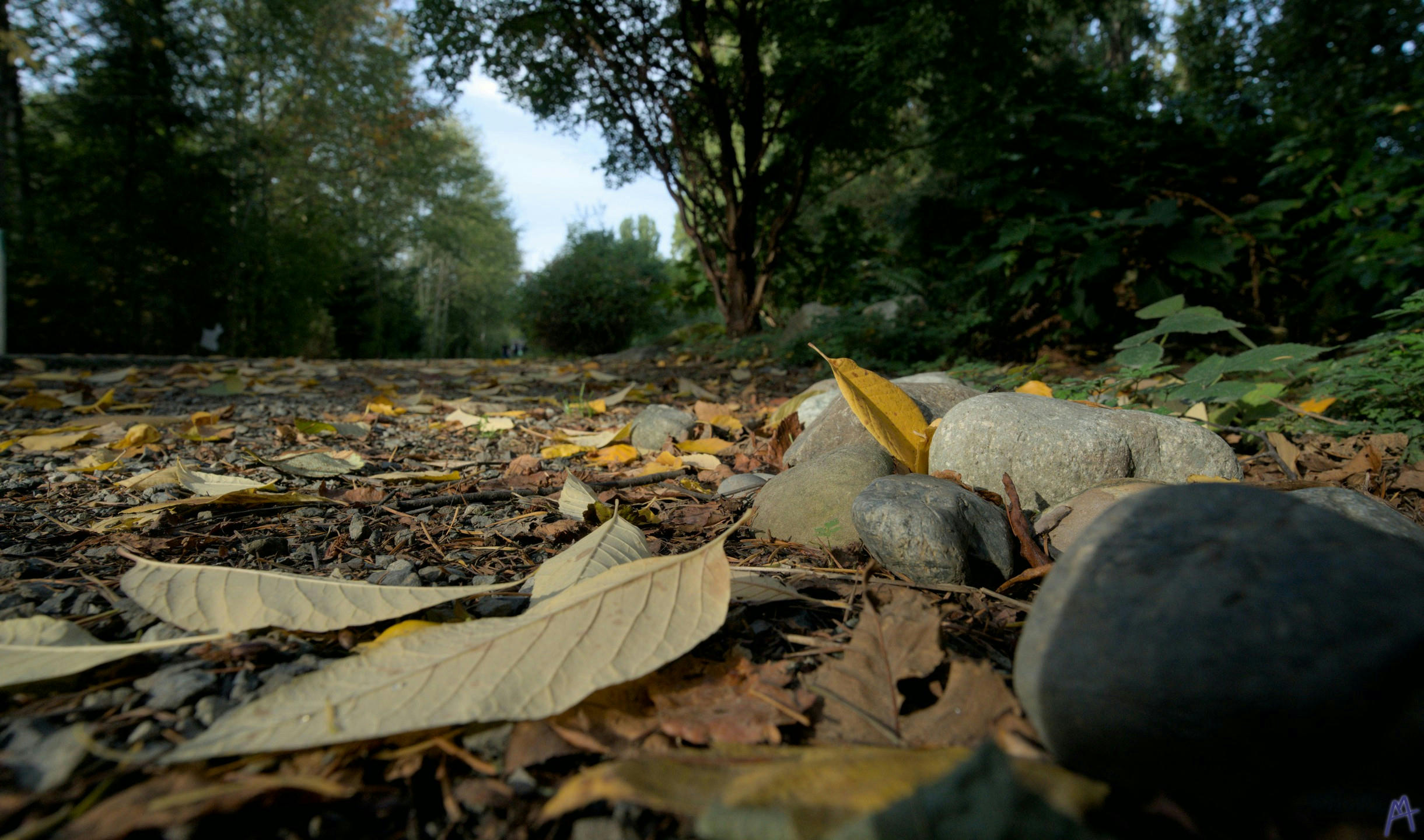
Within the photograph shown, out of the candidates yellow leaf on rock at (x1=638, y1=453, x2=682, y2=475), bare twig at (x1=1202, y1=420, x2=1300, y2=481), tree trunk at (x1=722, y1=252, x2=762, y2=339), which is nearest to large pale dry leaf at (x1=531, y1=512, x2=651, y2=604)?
yellow leaf on rock at (x1=638, y1=453, x2=682, y2=475)

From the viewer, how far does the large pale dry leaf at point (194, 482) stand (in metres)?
1.61

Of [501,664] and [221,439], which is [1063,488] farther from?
[221,439]

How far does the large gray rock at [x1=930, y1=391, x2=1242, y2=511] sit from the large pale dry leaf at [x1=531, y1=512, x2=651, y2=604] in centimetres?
91

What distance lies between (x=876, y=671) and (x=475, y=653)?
47 cm

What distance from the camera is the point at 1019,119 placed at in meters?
5.61

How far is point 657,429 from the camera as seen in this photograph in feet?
8.70

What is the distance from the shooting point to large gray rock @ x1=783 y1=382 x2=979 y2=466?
84.0 inches

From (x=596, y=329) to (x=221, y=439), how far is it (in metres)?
9.30

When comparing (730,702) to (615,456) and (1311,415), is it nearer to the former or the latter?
(615,456)

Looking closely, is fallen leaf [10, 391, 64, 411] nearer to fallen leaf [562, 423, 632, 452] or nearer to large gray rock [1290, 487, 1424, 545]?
fallen leaf [562, 423, 632, 452]

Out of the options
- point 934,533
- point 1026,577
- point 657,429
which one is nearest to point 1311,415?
point 1026,577

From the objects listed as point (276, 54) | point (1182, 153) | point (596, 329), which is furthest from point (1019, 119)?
point (276, 54)

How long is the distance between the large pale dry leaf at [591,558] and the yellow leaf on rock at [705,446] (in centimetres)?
119

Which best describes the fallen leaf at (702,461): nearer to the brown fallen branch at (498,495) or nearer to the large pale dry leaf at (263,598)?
the brown fallen branch at (498,495)
